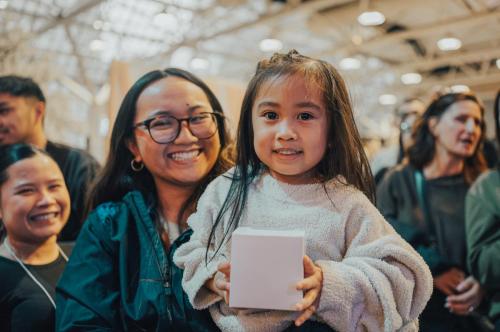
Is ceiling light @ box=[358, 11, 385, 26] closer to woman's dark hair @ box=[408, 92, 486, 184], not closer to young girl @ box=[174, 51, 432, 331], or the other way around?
woman's dark hair @ box=[408, 92, 486, 184]

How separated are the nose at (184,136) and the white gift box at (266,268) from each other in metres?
0.60

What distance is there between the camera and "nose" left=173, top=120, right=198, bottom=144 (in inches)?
63.9

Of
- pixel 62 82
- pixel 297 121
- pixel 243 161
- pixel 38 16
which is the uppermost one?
pixel 38 16

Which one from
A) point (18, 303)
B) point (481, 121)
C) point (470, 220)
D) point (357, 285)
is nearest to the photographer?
point (357, 285)

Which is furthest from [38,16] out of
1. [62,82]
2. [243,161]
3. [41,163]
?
[243,161]

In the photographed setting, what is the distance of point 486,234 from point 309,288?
1.46 metres

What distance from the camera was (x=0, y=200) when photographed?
1.98 metres

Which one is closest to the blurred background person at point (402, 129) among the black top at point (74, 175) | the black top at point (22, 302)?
the black top at point (74, 175)

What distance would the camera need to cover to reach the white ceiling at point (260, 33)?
10.3 metres

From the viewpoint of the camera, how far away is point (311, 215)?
50.2 inches

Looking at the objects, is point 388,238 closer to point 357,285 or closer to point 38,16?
point 357,285

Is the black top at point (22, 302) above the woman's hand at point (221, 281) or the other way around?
the other way around

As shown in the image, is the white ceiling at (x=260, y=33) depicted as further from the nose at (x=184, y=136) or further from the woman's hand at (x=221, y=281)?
the woman's hand at (x=221, y=281)

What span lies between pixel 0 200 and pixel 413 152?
2.13 metres
